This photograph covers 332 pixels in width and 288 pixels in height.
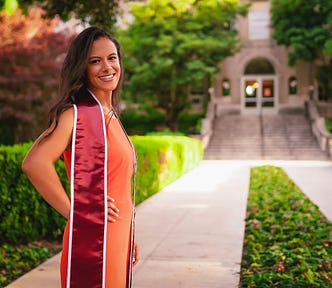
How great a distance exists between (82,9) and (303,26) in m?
25.0

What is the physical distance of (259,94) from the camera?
34.8m

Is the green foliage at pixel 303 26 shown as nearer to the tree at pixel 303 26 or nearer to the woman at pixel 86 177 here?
the tree at pixel 303 26

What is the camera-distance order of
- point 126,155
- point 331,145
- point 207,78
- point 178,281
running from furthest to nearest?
point 207,78 → point 331,145 → point 178,281 → point 126,155

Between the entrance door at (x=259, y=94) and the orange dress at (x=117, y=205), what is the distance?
109 feet

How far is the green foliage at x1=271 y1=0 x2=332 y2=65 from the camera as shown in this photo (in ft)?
95.0

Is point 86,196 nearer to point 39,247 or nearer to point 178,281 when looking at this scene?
point 178,281

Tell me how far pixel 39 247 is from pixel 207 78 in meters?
28.2

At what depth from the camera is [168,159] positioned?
1399 cm

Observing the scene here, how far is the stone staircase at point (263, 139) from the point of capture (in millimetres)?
→ 25438

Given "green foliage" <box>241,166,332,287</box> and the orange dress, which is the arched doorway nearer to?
"green foliage" <box>241,166,332,287</box>

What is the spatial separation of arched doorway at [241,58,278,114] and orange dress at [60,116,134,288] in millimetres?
33264

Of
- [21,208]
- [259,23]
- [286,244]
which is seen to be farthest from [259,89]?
[21,208]

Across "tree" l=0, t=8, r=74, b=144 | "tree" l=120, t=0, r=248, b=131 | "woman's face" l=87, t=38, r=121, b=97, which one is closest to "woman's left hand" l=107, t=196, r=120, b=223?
"woman's face" l=87, t=38, r=121, b=97

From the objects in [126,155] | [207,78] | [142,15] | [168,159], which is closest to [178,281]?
[126,155]
